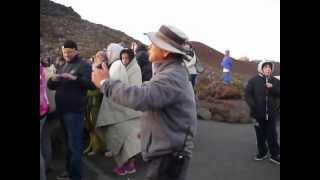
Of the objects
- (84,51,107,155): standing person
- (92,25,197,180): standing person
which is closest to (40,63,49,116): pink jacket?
(84,51,107,155): standing person

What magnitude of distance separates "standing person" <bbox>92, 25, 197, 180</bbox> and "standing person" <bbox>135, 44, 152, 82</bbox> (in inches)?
19.2

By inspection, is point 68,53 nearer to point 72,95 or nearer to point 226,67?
point 72,95

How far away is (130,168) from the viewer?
3.41m

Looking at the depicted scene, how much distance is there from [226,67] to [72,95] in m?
1.18

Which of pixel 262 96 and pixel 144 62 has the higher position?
pixel 144 62

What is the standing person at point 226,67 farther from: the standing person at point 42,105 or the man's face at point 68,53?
the standing person at point 42,105

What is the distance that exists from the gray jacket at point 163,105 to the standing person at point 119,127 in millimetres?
663

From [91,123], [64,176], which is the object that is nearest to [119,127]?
[91,123]

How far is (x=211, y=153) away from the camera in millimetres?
3447

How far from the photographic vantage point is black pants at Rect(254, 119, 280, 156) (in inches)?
140

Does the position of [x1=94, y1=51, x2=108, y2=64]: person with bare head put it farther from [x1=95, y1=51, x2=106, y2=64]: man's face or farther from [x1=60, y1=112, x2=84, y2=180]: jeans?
[x1=60, y1=112, x2=84, y2=180]: jeans
